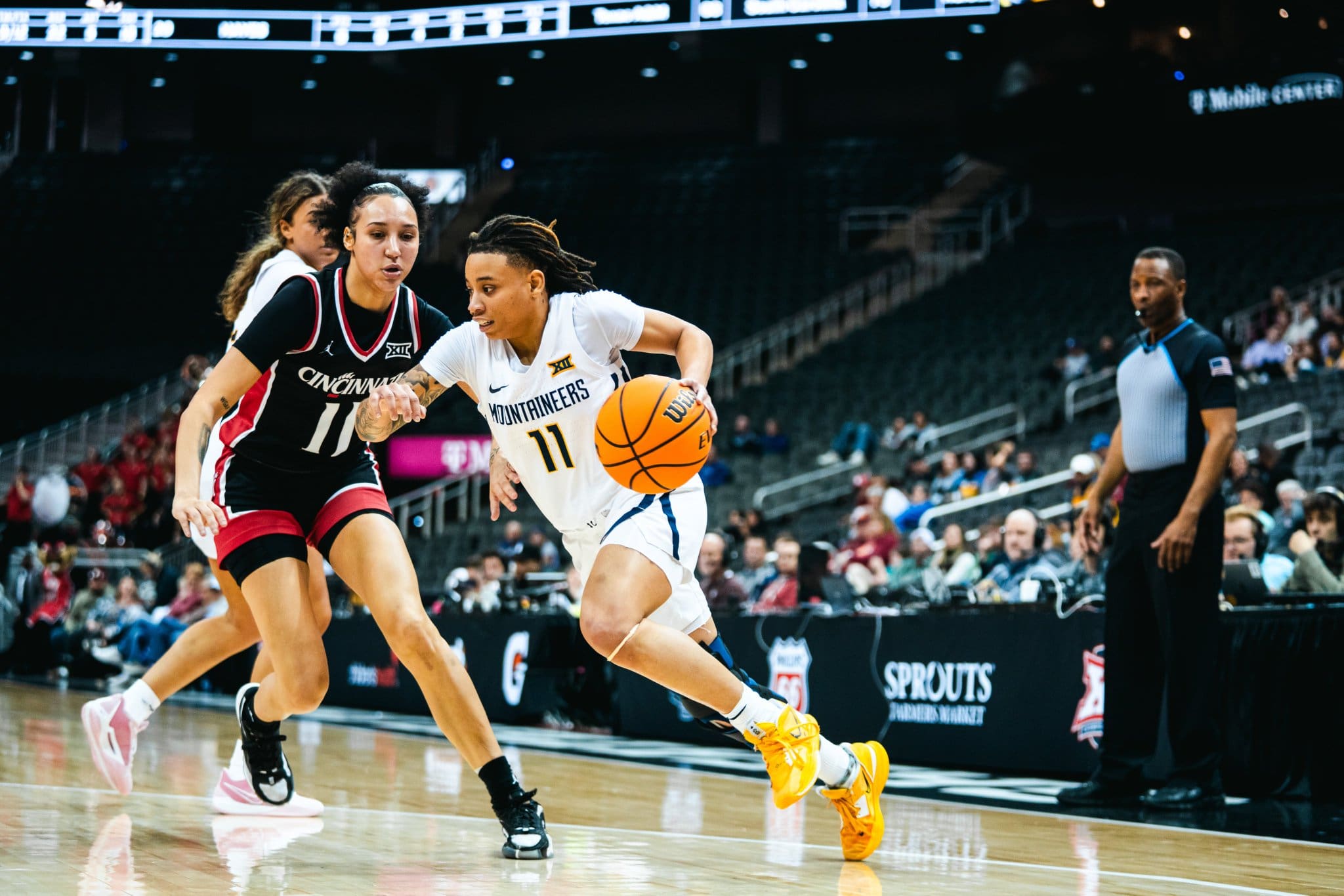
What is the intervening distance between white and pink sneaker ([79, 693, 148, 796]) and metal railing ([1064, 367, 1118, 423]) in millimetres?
12704

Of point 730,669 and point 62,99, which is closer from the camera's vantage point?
point 730,669

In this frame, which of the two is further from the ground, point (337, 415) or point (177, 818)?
point (337, 415)

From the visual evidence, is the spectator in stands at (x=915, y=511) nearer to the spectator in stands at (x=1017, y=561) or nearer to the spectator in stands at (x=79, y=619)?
the spectator in stands at (x=1017, y=561)

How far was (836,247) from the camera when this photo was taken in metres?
24.0

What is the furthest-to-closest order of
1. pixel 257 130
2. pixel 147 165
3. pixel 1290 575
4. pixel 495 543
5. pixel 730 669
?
pixel 257 130 < pixel 147 165 < pixel 495 543 < pixel 1290 575 < pixel 730 669

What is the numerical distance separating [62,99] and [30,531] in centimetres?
1198

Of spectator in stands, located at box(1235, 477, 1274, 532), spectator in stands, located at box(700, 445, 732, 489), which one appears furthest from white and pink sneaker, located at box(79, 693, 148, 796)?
spectator in stands, located at box(700, 445, 732, 489)

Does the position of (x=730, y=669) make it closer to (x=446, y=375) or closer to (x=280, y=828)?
(x=446, y=375)

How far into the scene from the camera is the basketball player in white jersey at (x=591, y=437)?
4.09 metres

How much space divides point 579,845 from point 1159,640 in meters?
2.79

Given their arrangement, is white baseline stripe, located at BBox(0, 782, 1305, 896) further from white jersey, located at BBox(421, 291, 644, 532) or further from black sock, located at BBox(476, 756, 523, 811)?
white jersey, located at BBox(421, 291, 644, 532)

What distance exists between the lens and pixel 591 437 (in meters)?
4.36

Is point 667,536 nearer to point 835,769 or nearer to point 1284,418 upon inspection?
point 835,769

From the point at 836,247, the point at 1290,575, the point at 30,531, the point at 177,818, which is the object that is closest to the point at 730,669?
the point at 177,818
